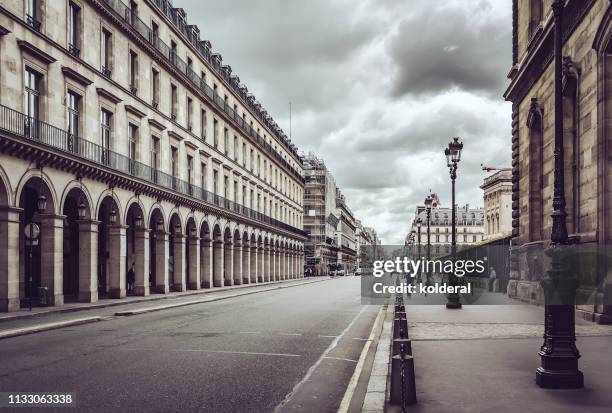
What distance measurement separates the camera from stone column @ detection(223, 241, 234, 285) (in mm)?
49500

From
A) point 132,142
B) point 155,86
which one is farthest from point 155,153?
point 155,86

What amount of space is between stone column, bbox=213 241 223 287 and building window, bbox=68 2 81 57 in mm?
21999

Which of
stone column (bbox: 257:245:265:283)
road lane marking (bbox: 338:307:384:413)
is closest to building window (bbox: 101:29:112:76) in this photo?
road lane marking (bbox: 338:307:384:413)

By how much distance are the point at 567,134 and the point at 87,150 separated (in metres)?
19.9

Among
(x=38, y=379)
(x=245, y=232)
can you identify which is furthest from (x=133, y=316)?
(x=245, y=232)

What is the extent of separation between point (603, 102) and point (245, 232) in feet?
137

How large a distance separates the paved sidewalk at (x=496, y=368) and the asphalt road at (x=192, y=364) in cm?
128

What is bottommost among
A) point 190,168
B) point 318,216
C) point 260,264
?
point 260,264

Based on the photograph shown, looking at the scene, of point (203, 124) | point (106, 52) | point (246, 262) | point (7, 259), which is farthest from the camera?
point (246, 262)

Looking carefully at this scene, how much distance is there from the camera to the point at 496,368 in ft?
30.2

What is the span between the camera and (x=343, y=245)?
500 feet

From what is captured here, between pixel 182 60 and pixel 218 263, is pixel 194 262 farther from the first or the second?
pixel 182 60

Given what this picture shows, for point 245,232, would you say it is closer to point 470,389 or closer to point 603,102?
point 603,102

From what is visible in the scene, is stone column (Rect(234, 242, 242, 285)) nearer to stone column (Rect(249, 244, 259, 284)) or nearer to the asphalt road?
stone column (Rect(249, 244, 259, 284))
